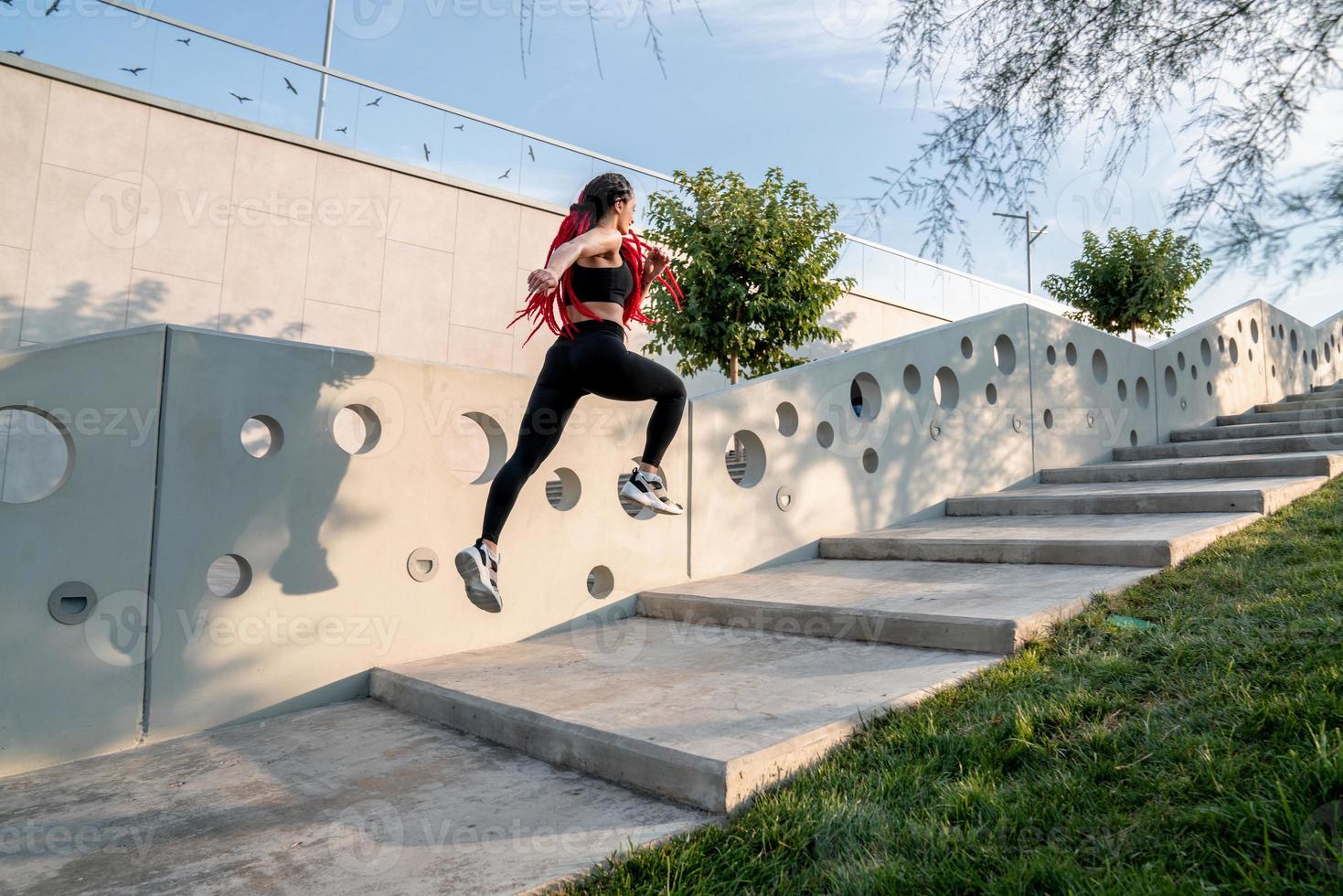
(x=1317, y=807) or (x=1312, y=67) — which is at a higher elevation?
(x=1312, y=67)

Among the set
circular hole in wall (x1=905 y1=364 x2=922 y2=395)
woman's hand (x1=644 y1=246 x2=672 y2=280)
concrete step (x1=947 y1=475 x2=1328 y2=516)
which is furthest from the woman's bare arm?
concrete step (x1=947 y1=475 x2=1328 y2=516)

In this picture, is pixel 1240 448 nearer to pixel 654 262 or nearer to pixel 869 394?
pixel 869 394

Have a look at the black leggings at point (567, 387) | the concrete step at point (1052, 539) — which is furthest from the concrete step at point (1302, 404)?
the black leggings at point (567, 387)

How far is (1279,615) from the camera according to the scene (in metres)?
2.68

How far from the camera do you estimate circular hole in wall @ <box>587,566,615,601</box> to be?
432 cm

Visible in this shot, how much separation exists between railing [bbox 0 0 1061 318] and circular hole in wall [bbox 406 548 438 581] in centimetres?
513

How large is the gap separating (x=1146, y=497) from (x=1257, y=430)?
3749 millimetres

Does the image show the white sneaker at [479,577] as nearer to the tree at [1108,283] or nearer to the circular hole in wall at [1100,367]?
the circular hole in wall at [1100,367]

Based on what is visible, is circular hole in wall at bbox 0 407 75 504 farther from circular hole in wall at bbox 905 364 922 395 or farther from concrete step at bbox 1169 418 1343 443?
concrete step at bbox 1169 418 1343 443

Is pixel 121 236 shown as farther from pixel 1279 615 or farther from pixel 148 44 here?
pixel 1279 615

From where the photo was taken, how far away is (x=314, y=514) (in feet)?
11.3

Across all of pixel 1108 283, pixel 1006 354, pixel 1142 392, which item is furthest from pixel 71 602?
pixel 1108 283

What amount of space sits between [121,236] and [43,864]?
9121 millimetres

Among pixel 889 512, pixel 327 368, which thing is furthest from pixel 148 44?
pixel 889 512
